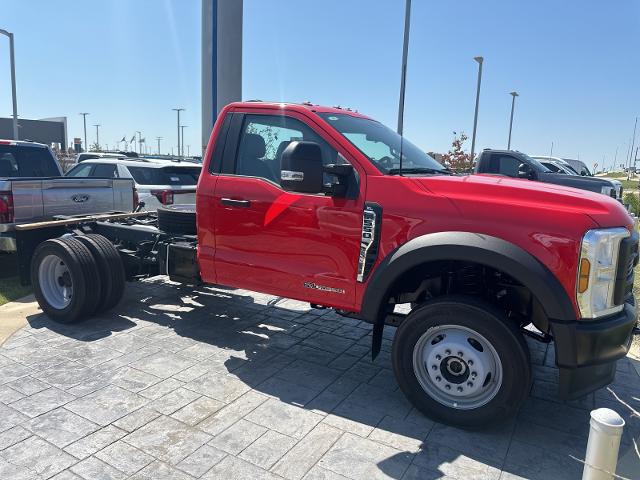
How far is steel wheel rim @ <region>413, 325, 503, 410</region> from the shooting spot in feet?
11.1

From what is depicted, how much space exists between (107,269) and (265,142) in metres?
2.31

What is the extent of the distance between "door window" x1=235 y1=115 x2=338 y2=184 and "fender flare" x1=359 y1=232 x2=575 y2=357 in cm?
127

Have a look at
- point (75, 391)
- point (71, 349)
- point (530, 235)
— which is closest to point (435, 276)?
point (530, 235)

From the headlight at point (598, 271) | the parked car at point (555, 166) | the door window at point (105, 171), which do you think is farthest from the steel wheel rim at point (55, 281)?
the parked car at point (555, 166)

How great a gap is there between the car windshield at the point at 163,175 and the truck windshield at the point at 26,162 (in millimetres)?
1418

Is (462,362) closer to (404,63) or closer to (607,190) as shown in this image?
(404,63)

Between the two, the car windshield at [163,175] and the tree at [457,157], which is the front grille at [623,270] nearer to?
the car windshield at [163,175]

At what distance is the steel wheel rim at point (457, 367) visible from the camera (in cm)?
338

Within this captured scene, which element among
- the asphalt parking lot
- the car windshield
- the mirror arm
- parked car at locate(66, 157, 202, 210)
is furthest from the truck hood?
the car windshield

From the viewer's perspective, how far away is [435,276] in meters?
3.82

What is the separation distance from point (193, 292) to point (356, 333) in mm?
2431

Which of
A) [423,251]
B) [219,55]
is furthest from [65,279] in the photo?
[219,55]

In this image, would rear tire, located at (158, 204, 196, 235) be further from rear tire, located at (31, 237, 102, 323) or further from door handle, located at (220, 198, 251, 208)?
door handle, located at (220, 198, 251, 208)

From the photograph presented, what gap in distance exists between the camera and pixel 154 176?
9.35m
